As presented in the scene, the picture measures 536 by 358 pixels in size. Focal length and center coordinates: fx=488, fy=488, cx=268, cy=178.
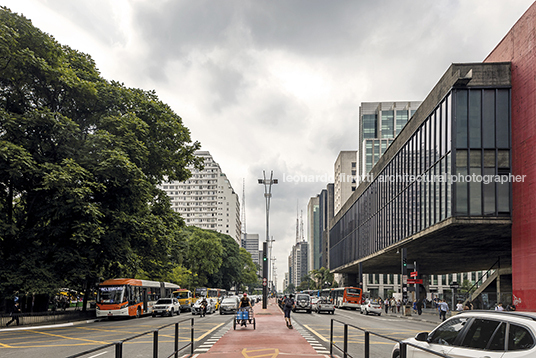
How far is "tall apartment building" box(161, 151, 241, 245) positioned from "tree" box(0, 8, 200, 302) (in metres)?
134

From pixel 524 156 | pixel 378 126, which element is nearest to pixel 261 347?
pixel 524 156

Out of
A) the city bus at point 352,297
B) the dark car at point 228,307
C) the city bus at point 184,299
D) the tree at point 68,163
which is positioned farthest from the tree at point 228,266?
the tree at point 68,163

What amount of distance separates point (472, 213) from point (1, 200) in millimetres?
28691

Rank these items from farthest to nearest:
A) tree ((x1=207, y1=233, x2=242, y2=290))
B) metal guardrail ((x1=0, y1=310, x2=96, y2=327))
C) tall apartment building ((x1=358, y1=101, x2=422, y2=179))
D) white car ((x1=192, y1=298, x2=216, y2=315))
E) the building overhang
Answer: tall apartment building ((x1=358, y1=101, x2=422, y2=179)), tree ((x1=207, y1=233, x2=242, y2=290)), white car ((x1=192, y1=298, x2=216, y2=315)), the building overhang, metal guardrail ((x1=0, y1=310, x2=96, y2=327))

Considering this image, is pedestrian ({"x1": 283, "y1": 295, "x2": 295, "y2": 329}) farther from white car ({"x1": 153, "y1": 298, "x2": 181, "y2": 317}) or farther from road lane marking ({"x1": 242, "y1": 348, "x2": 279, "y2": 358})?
white car ({"x1": 153, "y1": 298, "x2": 181, "y2": 317})

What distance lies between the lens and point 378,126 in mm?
132375

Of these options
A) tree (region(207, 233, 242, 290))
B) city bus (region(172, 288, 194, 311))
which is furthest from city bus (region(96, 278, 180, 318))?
tree (region(207, 233, 242, 290))

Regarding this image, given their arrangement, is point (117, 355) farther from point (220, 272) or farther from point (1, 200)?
point (220, 272)

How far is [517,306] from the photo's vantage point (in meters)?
29.6

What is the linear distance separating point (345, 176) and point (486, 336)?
13862cm

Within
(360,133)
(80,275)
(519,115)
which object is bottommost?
(80,275)

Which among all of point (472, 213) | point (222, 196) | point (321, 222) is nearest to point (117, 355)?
point (472, 213)

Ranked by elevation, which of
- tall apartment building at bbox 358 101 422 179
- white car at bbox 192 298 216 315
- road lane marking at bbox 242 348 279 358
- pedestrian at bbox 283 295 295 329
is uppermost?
tall apartment building at bbox 358 101 422 179

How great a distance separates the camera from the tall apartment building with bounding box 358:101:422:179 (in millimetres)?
127750
